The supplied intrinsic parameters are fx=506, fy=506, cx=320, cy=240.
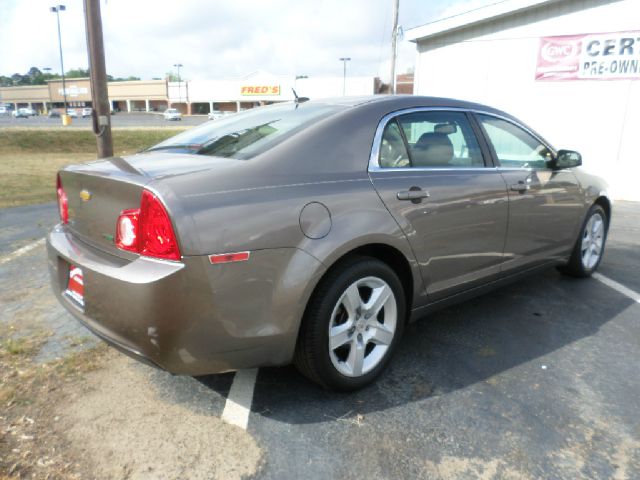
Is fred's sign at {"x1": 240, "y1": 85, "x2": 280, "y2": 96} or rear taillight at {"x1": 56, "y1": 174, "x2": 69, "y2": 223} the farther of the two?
fred's sign at {"x1": 240, "y1": 85, "x2": 280, "y2": 96}

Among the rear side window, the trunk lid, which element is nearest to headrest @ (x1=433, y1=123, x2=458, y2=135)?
the rear side window

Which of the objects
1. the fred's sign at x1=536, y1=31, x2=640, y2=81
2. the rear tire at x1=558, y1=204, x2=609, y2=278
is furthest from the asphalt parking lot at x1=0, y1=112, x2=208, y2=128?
the rear tire at x1=558, y1=204, x2=609, y2=278

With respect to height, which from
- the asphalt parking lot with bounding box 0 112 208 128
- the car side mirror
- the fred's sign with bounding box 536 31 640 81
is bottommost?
the asphalt parking lot with bounding box 0 112 208 128

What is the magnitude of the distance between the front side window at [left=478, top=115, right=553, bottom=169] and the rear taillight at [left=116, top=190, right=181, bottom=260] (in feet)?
7.99

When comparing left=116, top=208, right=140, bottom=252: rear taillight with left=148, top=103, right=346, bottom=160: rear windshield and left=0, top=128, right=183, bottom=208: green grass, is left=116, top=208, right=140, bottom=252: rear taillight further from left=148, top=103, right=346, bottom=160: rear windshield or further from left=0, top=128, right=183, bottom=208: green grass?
left=0, top=128, right=183, bottom=208: green grass

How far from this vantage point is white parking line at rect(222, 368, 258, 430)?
2.52 m

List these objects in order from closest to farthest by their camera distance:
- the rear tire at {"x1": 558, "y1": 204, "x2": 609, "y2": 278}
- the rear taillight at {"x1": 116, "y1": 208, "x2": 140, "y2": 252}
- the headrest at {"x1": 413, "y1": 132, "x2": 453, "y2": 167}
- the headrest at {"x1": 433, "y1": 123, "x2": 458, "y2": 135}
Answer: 1. the rear taillight at {"x1": 116, "y1": 208, "x2": 140, "y2": 252}
2. the headrest at {"x1": 413, "y1": 132, "x2": 453, "y2": 167}
3. the headrest at {"x1": 433, "y1": 123, "x2": 458, "y2": 135}
4. the rear tire at {"x1": 558, "y1": 204, "x2": 609, "y2": 278}

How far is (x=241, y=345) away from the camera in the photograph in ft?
7.48

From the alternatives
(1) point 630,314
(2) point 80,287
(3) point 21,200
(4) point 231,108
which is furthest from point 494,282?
(4) point 231,108

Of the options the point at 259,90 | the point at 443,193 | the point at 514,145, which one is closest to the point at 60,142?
the point at 514,145

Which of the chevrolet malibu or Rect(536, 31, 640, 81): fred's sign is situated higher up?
Rect(536, 31, 640, 81): fred's sign

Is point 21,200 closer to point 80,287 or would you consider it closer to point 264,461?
point 80,287

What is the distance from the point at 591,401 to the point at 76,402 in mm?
2746

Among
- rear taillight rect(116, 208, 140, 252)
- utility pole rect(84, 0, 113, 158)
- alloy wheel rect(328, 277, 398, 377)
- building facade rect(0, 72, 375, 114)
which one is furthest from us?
building facade rect(0, 72, 375, 114)
